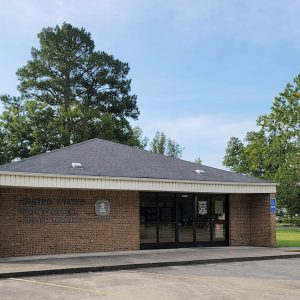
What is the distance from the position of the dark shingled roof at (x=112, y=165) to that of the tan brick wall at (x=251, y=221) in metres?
0.97

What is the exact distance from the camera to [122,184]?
1769 cm

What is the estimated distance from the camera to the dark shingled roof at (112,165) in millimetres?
17328

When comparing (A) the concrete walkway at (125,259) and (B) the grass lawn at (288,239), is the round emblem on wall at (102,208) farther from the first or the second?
(B) the grass lawn at (288,239)

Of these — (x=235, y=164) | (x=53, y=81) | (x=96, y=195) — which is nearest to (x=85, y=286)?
(x=96, y=195)

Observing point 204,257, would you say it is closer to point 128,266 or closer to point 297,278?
point 128,266

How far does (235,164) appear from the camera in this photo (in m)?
76.6

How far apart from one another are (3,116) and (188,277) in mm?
38113

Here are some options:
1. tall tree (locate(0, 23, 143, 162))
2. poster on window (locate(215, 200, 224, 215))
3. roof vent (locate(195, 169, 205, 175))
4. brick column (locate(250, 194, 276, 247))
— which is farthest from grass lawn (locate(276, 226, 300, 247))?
tall tree (locate(0, 23, 143, 162))

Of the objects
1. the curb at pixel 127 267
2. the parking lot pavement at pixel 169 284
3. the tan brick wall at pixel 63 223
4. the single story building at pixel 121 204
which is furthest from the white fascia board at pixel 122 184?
the parking lot pavement at pixel 169 284

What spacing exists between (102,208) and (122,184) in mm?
1406

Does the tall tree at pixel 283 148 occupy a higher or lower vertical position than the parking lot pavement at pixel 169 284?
higher

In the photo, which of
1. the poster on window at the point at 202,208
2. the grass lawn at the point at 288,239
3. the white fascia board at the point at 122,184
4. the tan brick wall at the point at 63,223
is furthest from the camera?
the grass lawn at the point at 288,239

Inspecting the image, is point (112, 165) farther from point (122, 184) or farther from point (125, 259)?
point (125, 259)

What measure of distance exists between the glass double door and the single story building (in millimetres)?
40
